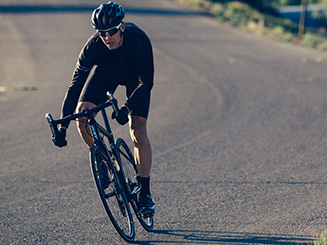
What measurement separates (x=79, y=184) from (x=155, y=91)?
19.3ft

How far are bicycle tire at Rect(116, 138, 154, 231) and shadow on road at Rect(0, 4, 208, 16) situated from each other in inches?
897

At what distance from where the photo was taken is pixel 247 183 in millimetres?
6469

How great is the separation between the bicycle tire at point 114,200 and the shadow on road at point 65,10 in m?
23.5

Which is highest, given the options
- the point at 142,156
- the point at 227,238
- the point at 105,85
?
the point at 105,85

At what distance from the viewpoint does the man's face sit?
4949 millimetres

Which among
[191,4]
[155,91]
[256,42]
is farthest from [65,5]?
[155,91]

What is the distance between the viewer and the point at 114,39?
196 inches

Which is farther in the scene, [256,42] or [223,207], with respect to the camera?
[256,42]

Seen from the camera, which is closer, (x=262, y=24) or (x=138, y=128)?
(x=138, y=128)

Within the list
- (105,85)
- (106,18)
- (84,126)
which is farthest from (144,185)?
(106,18)

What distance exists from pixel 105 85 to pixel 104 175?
101cm

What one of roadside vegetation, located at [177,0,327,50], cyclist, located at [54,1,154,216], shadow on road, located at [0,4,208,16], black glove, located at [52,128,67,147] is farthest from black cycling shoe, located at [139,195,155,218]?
shadow on road, located at [0,4,208,16]

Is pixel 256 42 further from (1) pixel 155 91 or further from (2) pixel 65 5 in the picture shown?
(2) pixel 65 5

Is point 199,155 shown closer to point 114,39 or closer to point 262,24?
point 114,39
